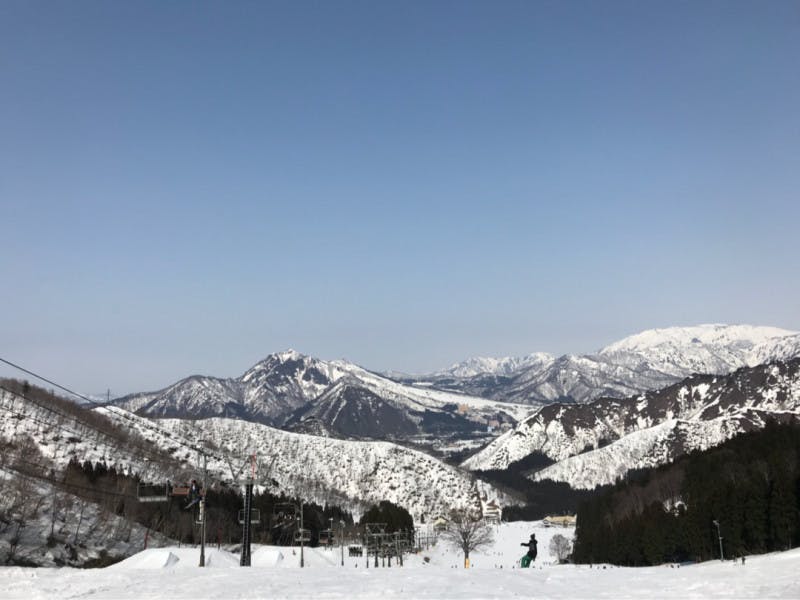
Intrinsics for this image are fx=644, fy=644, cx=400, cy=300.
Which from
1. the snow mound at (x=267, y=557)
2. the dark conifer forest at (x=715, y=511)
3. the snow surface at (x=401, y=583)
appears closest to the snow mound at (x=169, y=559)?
the snow mound at (x=267, y=557)

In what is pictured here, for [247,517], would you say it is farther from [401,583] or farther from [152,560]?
[401,583]

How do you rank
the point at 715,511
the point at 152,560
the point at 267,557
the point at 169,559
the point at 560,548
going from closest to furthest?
the point at 152,560 < the point at 169,559 < the point at 715,511 < the point at 267,557 < the point at 560,548

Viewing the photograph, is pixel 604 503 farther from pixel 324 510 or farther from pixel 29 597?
pixel 29 597

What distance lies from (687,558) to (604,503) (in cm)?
8260

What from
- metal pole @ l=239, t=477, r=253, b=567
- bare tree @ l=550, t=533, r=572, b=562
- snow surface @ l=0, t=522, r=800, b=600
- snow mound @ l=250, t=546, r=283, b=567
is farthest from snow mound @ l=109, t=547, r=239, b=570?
bare tree @ l=550, t=533, r=572, b=562

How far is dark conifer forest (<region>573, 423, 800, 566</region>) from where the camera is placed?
78938mm

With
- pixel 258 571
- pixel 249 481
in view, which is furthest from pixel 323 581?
pixel 249 481

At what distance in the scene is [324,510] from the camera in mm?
179250

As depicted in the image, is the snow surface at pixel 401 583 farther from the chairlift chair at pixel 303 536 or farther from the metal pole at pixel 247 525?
the chairlift chair at pixel 303 536

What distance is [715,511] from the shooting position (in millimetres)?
86188

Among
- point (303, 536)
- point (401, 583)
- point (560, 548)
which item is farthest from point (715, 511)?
point (560, 548)

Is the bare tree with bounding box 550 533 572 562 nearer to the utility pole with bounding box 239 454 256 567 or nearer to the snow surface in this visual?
the utility pole with bounding box 239 454 256 567

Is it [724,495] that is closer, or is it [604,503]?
[724,495]

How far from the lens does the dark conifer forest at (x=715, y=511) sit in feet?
259
